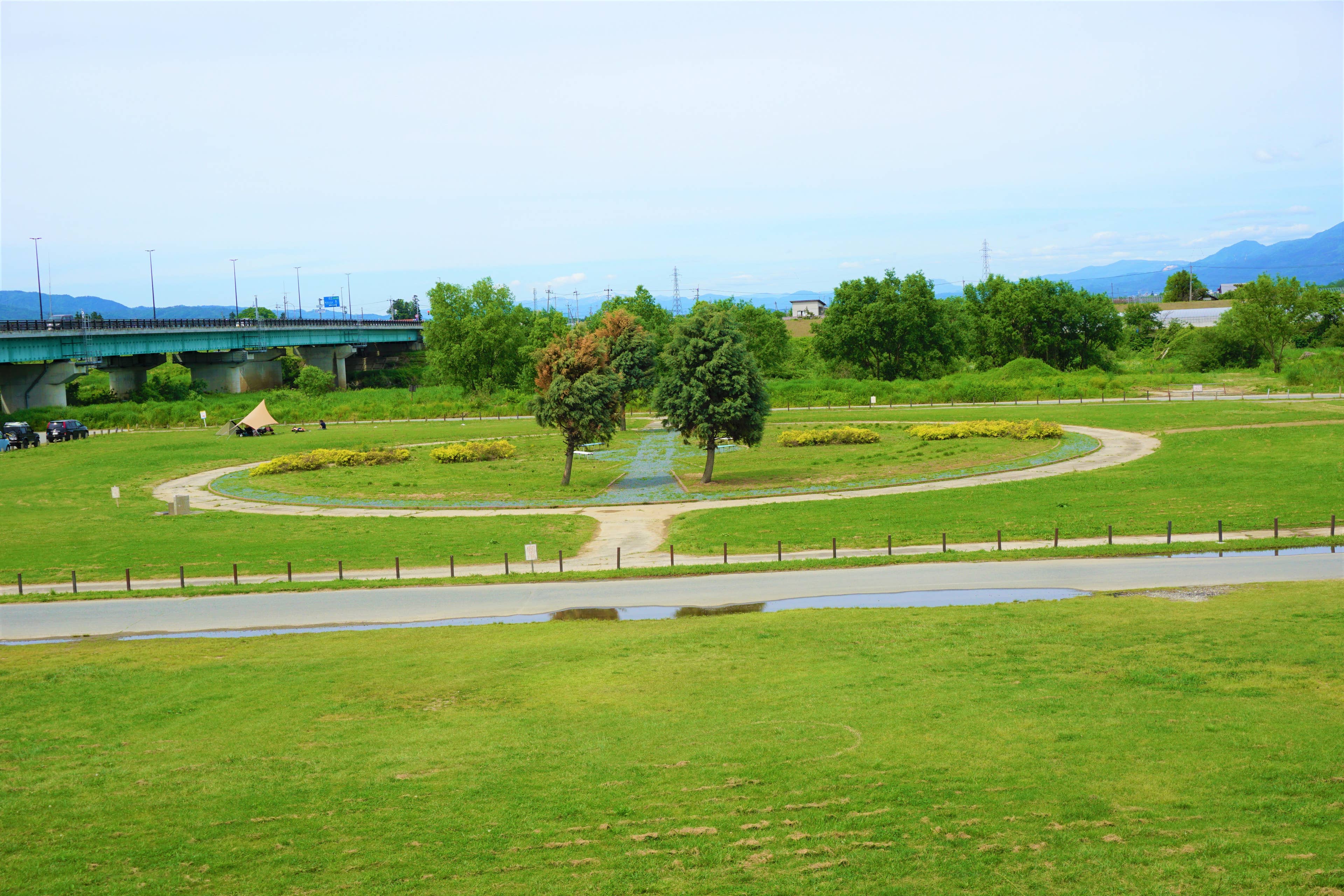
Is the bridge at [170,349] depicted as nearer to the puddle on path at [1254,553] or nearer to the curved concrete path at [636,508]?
the curved concrete path at [636,508]

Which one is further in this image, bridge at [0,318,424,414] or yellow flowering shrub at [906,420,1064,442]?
bridge at [0,318,424,414]

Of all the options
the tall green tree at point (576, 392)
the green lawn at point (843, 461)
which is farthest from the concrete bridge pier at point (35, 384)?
the green lawn at point (843, 461)

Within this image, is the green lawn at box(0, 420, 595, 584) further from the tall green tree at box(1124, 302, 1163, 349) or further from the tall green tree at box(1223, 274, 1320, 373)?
the tall green tree at box(1124, 302, 1163, 349)

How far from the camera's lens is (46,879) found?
38.5 ft

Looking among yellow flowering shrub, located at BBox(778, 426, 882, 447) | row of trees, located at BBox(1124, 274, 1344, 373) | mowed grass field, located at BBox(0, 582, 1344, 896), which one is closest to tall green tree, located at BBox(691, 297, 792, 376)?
row of trees, located at BBox(1124, 274, 1344, 373)

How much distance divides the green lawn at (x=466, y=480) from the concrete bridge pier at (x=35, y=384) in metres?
54.9

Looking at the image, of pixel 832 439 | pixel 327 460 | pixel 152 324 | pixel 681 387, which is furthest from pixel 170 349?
pixel 681 387

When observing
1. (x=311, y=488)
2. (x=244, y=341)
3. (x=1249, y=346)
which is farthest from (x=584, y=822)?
(x=244, y=341)

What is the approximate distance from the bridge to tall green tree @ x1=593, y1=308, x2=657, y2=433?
59641 millimetres

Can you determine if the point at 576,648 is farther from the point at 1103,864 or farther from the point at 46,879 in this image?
the point at 1103,864

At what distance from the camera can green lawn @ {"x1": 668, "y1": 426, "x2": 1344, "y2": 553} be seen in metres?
33.1

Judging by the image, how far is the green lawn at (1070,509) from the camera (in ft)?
108

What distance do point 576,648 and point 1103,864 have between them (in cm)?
1272

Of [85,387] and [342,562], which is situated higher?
[85,387]
